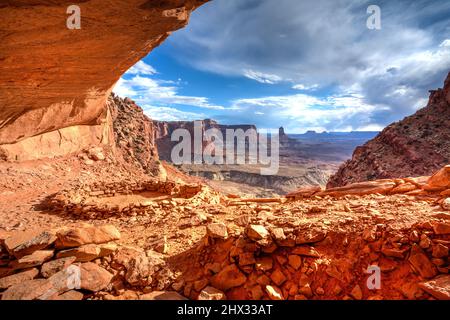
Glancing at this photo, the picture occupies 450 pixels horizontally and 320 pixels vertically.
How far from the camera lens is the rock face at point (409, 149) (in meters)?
21.3

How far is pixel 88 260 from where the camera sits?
3.91 meters

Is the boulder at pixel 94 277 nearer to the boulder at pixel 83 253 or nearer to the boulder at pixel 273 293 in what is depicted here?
the boulder at pixel 83 253

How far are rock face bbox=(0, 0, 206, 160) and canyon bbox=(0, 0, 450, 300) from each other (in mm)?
41

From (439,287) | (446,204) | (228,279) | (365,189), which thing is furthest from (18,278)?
(365,189)

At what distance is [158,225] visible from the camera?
5.86 meters

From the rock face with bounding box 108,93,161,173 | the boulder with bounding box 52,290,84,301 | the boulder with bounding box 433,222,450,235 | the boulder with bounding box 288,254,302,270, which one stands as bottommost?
the boulder with bounding box 52,290,84,301

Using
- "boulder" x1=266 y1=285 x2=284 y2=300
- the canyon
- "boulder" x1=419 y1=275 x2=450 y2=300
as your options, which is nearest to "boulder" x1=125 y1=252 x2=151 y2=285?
the canyon

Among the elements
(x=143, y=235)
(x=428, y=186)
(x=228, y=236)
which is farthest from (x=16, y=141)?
(x=428, y=186)

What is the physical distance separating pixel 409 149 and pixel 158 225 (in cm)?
2590

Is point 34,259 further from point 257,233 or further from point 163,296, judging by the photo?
point 257,233

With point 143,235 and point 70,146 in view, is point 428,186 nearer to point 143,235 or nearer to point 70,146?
point 143,235

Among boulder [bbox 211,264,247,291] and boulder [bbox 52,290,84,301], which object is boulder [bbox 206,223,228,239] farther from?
boulder [bbox 52,290,84,301]

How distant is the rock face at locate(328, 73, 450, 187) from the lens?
2127 centimetres
